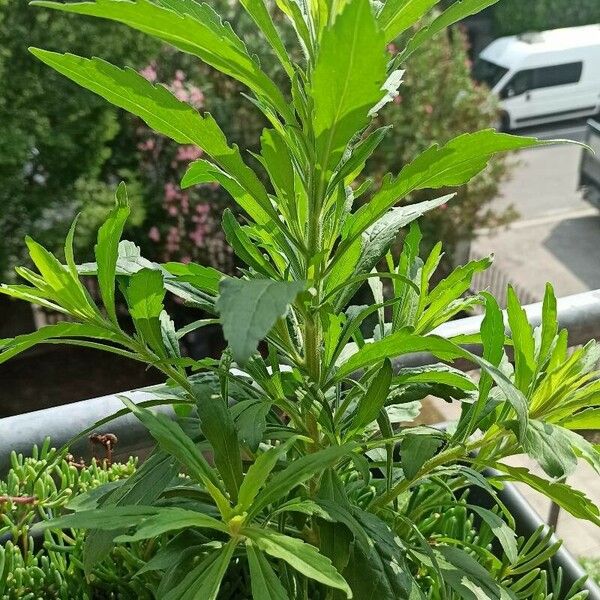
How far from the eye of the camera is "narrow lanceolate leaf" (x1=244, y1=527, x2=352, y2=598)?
45cm

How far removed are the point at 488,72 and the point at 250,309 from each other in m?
9.26

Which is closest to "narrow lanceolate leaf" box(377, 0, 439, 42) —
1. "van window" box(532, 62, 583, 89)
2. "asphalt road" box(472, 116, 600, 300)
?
"asphalt road" box(472, 116, 600, 300)

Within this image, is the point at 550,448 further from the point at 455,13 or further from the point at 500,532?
the point at 455,13

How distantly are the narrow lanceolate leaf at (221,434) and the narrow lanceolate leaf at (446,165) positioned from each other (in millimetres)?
156

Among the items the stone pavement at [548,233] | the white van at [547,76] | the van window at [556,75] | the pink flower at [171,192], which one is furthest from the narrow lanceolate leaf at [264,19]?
the van window at [556,75]

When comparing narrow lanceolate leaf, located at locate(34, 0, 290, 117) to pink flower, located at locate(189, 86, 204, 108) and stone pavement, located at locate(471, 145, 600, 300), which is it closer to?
pink flower, located at locate(189, 86, 204, 108)

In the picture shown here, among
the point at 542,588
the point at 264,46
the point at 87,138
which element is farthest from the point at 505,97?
the point at 542,588

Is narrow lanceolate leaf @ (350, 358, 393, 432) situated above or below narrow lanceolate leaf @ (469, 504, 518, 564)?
above

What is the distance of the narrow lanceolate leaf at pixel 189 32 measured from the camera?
1.36 feet

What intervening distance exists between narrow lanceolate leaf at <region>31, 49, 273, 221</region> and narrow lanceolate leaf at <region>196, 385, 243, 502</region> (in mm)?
171

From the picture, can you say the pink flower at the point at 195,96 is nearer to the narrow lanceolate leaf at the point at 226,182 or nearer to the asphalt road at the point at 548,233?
the asphalt road at the point at 548,233

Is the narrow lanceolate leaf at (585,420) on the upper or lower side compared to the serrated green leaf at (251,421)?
lower

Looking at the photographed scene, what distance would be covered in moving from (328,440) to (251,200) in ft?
0.69

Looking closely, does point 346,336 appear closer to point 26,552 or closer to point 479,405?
point 479,405
